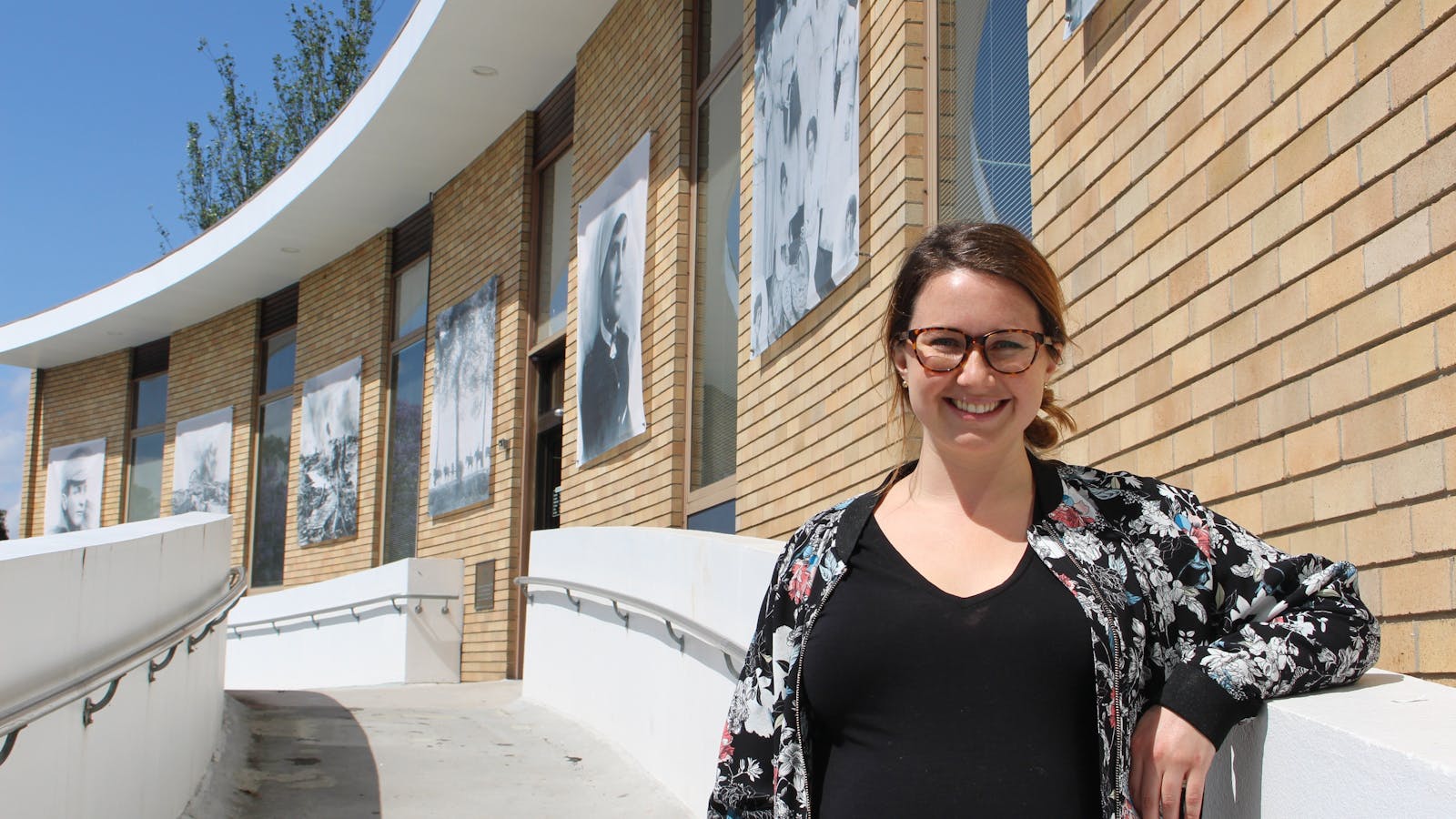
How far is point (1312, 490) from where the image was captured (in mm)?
3062

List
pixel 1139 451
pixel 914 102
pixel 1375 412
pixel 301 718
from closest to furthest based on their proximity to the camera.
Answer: pixel 1375 412 < pixel 1139 451 < pixel 914 102 < pixel 301 718

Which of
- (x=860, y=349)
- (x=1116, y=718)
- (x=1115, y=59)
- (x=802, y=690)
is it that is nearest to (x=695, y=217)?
(x=860, y=349)

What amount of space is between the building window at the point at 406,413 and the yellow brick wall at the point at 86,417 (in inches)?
299

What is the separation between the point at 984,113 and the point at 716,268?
11.1ft

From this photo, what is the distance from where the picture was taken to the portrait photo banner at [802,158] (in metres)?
6.29

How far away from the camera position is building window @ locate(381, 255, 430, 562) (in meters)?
14.5

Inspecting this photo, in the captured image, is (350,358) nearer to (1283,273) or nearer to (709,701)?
(709,701)

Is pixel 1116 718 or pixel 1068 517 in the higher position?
pixel 1068 517

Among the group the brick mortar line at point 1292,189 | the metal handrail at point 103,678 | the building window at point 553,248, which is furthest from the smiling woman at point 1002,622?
the building window at point 553,248

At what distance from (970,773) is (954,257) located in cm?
69

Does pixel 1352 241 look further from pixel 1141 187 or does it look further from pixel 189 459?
pixel 189 459

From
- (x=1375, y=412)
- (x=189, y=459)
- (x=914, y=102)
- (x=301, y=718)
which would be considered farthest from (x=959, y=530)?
(x=189, y=459)

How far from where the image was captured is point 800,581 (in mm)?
1933

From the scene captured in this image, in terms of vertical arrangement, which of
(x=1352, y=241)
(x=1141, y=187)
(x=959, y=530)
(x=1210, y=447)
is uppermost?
(x=1141, y=187)
